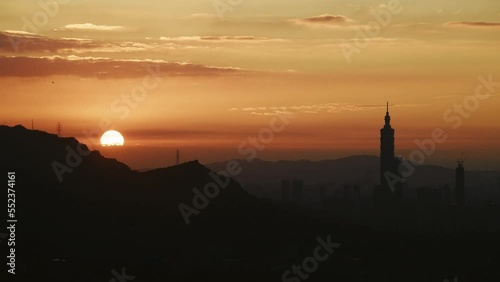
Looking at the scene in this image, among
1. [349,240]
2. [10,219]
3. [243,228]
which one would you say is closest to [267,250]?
[243,228]

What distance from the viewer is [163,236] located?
16425 cm

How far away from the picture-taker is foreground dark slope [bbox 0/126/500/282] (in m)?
139

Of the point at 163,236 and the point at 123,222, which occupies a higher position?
the point at 123,222

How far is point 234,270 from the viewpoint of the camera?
14200cm

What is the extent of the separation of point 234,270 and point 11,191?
137 feet

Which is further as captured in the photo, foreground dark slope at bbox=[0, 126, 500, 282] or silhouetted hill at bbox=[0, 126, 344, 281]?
silhouetted hill at bbox=[0, 126, 344, 281]

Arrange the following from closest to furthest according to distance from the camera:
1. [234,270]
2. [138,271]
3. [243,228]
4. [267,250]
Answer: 1. [138,271]
2. [234,270]
3. [267,250]
4. [243,228]

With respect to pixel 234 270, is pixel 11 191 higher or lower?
higher

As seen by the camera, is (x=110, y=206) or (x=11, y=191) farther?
(x=110, y=206)

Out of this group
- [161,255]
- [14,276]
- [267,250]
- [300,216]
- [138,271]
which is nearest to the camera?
[14,276]

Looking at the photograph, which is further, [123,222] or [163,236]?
[163,236]

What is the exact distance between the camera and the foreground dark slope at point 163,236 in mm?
138750

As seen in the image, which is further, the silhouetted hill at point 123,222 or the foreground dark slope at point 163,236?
the silhouetted hill at point 123,222

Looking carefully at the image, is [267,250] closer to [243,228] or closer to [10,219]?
[243,228]
